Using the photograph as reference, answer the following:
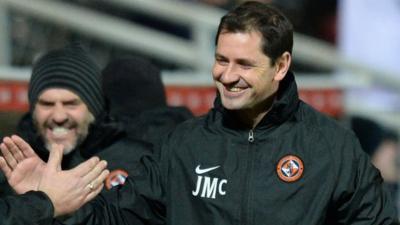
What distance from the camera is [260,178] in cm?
413

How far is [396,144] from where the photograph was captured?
8.72 metres

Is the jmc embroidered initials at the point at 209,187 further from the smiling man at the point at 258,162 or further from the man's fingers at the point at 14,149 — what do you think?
the man's fingers at the point at 14,149

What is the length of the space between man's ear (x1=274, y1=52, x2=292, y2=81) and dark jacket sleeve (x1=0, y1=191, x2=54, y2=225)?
87 centimetres

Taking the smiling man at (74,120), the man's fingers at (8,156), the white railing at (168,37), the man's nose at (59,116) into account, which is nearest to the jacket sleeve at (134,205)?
the man's fingers at (8,156)

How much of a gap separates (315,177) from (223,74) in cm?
45

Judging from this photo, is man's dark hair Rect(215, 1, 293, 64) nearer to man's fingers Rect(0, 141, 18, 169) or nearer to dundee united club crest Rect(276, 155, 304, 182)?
dundee united club crest Rect(276, 155, 304, 182)

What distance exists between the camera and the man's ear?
4172 mm

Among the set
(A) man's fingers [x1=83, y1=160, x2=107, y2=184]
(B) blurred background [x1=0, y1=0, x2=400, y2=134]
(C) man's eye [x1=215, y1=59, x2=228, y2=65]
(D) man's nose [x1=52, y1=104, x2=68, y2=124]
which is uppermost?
(C) man's eye [x1=215, y1=59, x2=228, y2=65]

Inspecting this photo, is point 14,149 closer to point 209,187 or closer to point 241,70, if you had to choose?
point 209,187

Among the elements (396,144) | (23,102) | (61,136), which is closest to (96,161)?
(61,136)

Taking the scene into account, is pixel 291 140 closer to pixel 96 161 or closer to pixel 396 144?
pixel 96 161

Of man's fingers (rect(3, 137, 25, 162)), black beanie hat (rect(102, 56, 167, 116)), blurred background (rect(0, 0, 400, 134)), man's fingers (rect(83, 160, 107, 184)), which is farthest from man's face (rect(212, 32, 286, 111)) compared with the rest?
blurred background (rect(0, 0, 400, 134))

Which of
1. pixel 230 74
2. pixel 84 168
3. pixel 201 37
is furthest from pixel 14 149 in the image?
pixel 201 37

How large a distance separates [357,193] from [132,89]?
80.4 inches
